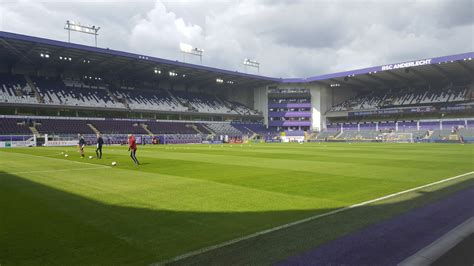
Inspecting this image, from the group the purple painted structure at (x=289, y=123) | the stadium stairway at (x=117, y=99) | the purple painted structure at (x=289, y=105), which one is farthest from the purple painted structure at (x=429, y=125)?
the stadium stairway at (x=117, y=99)

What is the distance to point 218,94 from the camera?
10169 centimetres

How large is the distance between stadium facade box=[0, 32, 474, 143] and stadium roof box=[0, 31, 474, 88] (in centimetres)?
19

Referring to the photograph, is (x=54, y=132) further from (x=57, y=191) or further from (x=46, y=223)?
(x=46, y=223)

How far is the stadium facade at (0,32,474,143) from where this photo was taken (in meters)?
61.9

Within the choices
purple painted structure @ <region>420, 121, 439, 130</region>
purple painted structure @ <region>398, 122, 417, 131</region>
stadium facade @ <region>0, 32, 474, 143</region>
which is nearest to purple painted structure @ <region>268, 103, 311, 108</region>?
stadium facade @ <region>0, 32, 474, 143</region>

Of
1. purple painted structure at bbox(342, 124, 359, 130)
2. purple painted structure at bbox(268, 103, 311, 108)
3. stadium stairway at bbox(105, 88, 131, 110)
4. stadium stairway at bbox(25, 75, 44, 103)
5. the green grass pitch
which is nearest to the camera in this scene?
the green grass pitch

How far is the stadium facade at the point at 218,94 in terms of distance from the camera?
61.9 metres

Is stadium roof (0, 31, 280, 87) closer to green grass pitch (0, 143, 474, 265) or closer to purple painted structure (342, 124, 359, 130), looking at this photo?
purple painted structure (342, 124, 359, 130)

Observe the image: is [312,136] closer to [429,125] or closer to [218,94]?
[429,125]

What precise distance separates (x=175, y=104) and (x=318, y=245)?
8014 centimetres

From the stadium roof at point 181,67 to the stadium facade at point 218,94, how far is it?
0.62 feet

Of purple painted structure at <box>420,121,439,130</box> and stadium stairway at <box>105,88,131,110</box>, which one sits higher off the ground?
stadium stairway at <box>105,88,131,110</box>

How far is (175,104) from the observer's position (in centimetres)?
8306

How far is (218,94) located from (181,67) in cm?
2900
